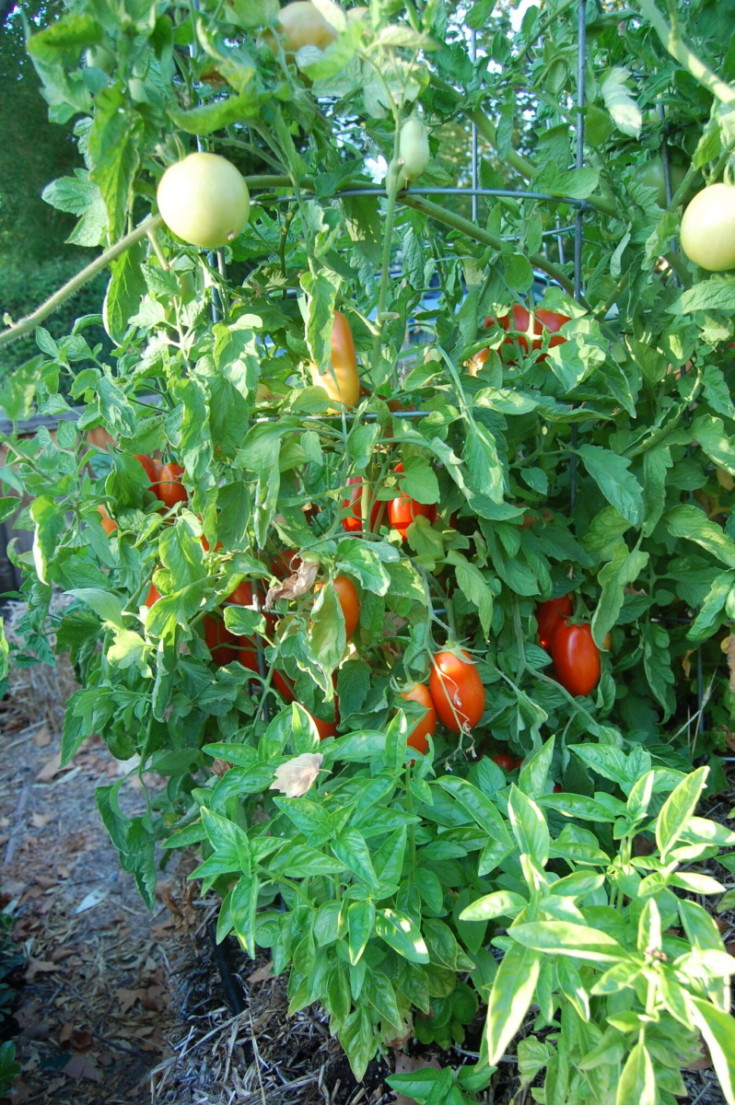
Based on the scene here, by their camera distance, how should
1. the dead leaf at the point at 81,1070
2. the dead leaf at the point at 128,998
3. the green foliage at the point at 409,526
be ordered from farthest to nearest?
the dead leaf at the point at 128,998, the dead leaf at the point at 81,1070, the green foliage at the point at 409,526

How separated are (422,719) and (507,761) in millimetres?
225

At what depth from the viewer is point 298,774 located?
748mm

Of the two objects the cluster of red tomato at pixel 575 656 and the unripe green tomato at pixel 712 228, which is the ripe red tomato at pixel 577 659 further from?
the unripe green tomato at pixel 712 228

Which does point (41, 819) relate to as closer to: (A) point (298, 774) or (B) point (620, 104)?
(A) point (298, 774)

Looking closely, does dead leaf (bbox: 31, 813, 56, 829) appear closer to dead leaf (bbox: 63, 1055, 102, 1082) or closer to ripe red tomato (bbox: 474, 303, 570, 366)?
dead leaf (bbox: 63, 1055, 102, 1082)

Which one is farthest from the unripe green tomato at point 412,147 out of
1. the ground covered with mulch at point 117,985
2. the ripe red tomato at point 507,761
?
the ground covered with mulch at point 117,985

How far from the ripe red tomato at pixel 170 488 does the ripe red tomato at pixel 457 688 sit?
0.42 metres

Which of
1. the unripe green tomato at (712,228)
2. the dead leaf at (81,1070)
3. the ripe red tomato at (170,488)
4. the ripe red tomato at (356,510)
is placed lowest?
the dead leaf at (81,1070)

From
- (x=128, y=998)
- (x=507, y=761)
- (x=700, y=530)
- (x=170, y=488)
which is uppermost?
(x=170, y=488)

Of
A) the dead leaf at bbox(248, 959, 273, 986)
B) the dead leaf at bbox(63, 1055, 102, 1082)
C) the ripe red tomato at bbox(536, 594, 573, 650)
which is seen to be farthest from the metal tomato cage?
the dead leaf at bbox(63, 1055, 102, 1082)

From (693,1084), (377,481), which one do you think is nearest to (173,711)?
(377,481)

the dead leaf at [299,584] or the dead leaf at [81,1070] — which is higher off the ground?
the dead leaf at [299,584]

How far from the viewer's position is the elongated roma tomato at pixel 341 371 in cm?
85

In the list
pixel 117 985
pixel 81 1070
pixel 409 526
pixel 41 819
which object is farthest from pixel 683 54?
pixel 41 819
